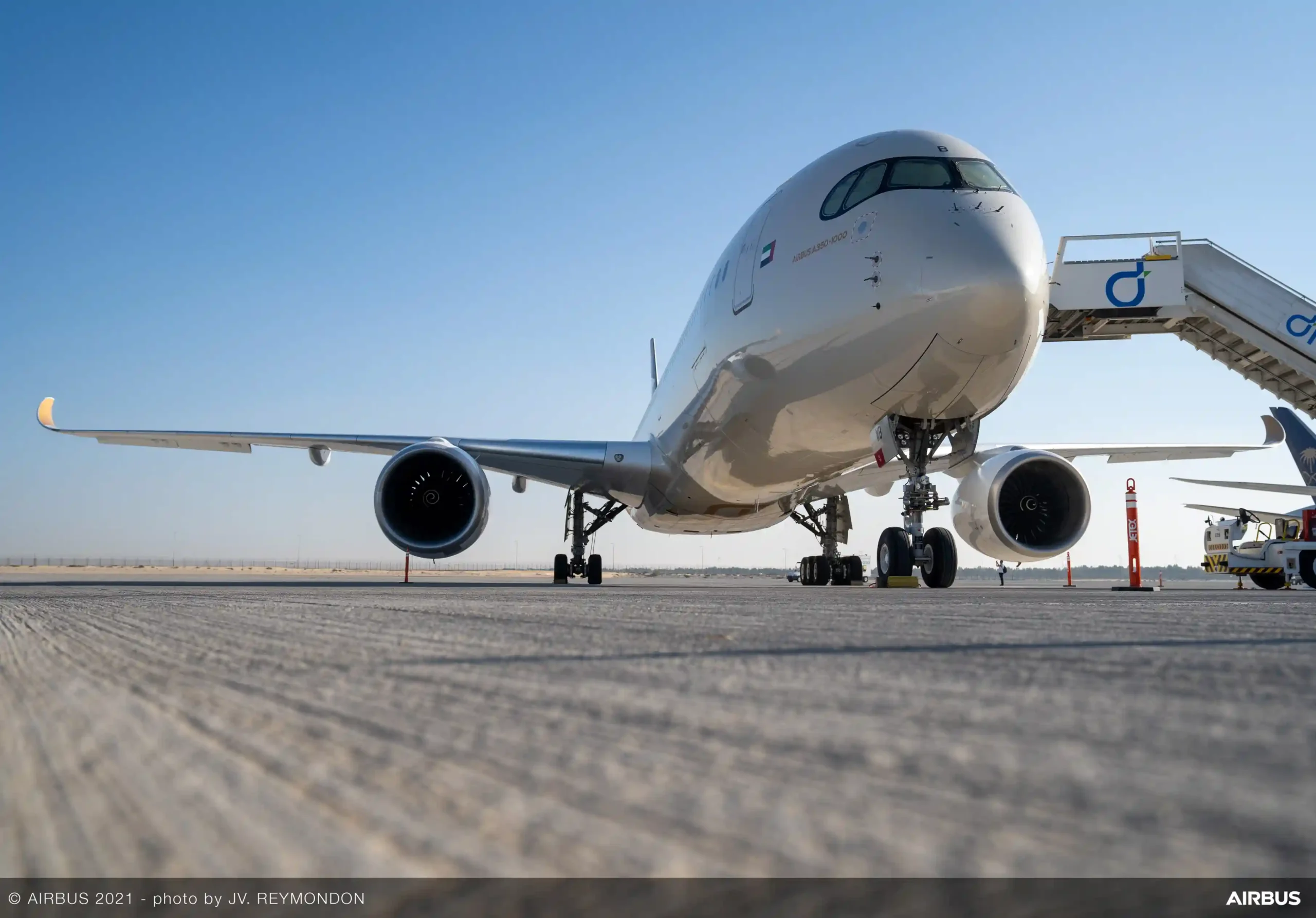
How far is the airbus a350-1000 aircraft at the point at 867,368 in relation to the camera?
227 inches

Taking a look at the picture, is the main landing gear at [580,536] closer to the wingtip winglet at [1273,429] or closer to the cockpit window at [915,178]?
the cockpit window at [915,178]

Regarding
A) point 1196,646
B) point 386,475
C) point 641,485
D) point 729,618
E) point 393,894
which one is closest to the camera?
point 393,894

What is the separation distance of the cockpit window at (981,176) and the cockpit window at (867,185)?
1.82 feet

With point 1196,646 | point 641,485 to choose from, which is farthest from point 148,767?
point 641,485

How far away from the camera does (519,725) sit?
669mm

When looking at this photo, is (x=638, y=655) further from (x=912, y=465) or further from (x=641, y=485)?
(x=641, y=485)

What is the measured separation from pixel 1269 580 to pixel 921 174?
19.3 metres

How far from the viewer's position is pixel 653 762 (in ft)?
1.77

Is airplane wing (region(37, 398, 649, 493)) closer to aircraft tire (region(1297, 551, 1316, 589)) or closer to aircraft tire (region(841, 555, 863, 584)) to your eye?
aircraft tire (region(841, 555, 863, 584))

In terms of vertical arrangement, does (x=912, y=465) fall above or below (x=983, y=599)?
above

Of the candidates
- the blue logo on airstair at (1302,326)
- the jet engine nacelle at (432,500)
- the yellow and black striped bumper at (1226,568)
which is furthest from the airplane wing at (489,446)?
the yellow and black striped bumper at (1226,568)

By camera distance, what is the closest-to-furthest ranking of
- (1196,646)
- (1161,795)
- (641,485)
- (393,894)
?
1. (393,894)
2. (1161,795)
3. (1196,646)
4. (641,485)

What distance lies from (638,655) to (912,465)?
5942 millimetres

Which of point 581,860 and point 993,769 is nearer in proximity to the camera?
point 581,860
